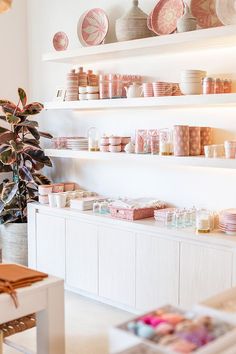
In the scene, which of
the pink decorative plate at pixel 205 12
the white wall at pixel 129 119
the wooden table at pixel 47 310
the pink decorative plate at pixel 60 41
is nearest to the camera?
the wooden table at pixel 47 310

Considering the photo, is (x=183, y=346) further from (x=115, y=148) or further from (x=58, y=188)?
(x=58, y=188)

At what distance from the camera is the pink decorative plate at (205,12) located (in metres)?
3.60

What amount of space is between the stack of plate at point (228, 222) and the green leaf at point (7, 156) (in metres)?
2.05

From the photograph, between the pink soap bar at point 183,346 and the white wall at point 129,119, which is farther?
the white wall at point 129,119

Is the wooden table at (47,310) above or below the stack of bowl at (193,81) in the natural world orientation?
below

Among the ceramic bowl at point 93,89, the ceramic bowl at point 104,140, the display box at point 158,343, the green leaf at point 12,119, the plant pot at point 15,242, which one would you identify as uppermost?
the ceramic bowl at point 93,89

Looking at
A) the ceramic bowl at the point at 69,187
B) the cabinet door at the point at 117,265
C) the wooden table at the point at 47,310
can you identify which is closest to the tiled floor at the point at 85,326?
the cabinet door at the point at 117,265

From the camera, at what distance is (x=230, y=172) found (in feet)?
12.0

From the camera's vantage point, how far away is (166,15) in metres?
3.78

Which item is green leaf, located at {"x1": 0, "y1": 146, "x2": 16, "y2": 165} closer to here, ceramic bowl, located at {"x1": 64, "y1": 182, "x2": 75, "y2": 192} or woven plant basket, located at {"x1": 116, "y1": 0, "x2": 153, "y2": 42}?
ceramic bowl, located at {"x1": 64, "y1": 182, "x2": 75, "y2": 192}

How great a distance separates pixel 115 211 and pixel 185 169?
62 cm

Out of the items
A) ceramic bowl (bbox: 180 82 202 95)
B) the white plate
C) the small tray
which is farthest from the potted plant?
the white plate

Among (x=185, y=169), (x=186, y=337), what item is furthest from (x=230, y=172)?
(x=186, y=337)

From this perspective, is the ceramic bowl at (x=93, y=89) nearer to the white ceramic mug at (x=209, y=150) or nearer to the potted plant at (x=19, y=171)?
the potted plant at (x=19, y=171)
